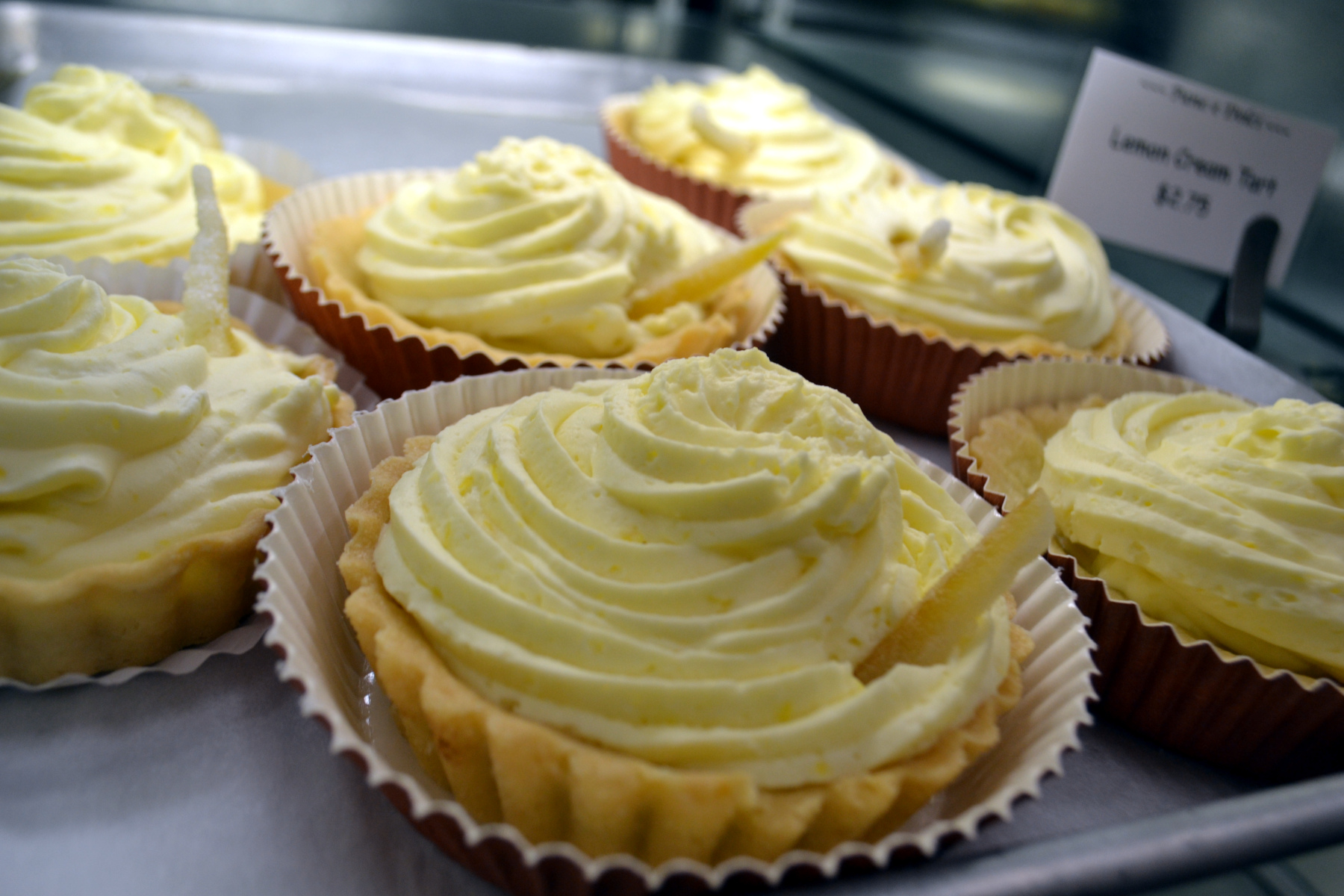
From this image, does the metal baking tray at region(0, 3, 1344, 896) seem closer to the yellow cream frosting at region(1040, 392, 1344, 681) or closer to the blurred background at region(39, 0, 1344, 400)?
the yellow cream frosting at region(1040, 392, 1344, 681)

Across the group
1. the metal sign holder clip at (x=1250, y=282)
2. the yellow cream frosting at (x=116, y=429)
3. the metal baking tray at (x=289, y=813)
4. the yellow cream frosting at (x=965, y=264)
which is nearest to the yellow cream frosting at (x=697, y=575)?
the metal baking tray at (x=289, y=813)

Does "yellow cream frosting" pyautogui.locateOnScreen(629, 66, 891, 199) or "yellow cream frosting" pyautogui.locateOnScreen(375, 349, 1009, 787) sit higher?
"yellow cream frosting" pyautogui.locateOnScreen(629, 66, 891, 199)

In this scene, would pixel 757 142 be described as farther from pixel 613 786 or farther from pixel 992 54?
pixel 613 786

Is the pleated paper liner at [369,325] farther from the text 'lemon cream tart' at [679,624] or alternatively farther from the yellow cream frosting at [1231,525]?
the yellow cream frosting at [1231,525]

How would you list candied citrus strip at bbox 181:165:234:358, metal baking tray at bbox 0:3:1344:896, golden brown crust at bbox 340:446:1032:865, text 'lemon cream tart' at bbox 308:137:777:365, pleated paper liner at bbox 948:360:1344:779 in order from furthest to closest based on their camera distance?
1. text 'lemon cream tart' at bbox 308:137:777:365
2. candied citrus strip at bbox 181:165:234:358
3. pleated paper liner at bbox 948:360:1344:779
4. golden brown crust at bbox 340:446:1032:865
5. metal baking tray at bbox 0:3:1344:896

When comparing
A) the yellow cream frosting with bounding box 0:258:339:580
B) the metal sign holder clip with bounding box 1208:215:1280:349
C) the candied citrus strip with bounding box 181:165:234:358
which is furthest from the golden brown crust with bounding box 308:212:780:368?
the metal sign holder clip with bounding box 1208:215:1280:349

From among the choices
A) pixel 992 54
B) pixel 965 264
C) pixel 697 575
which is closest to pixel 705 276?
pixel 965 264
